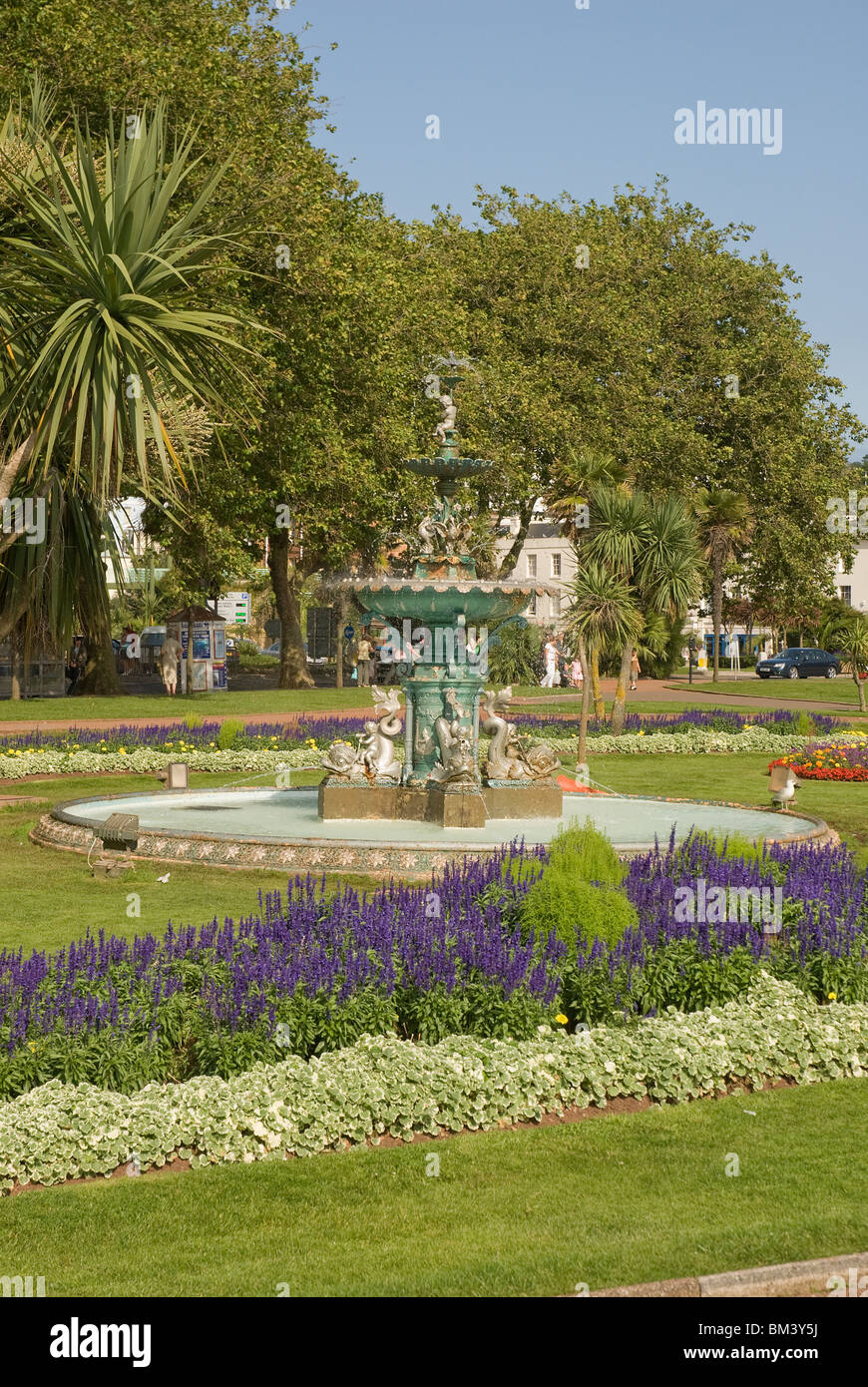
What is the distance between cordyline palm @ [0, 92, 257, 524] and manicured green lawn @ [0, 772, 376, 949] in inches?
127

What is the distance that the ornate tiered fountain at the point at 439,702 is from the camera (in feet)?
53.6

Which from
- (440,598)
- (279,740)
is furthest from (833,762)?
(440,598)

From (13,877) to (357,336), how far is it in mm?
27246

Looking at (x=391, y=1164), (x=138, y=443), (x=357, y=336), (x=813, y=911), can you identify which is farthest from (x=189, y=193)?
(x=391, y=1164)

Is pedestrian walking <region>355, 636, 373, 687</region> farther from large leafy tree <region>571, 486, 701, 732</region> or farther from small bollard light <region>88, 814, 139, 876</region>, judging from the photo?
small bollard light <region>88, 814, 139, 876</region>

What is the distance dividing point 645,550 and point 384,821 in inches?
576

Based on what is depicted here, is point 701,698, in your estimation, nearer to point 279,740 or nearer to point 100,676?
point 100,676

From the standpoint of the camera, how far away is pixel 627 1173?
6.82 metres

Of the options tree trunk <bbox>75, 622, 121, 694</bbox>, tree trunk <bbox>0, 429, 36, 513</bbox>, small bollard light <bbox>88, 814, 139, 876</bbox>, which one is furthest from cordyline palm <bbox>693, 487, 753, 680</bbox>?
tree trunk <bbox>0, 429, 36, 513</bbox>

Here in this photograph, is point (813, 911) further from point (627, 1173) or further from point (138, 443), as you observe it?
point (138, 443)

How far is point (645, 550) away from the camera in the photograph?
29578 mm

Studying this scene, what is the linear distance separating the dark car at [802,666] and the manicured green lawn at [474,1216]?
5625 cm

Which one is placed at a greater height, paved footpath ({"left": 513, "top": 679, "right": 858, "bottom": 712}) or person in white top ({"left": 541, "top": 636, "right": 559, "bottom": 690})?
person in white top ({"left": 541, "top": 636, "right": 559, "bottom": 690})

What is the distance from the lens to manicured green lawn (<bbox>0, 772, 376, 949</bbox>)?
36.3ft
